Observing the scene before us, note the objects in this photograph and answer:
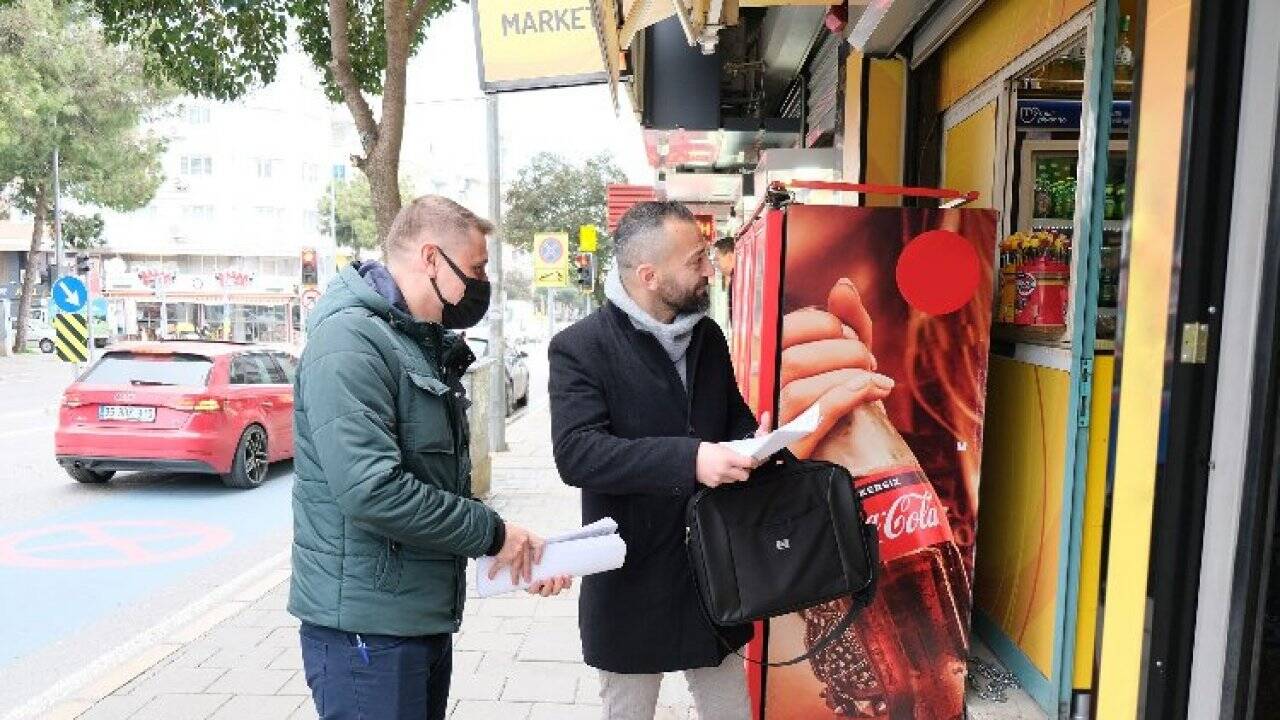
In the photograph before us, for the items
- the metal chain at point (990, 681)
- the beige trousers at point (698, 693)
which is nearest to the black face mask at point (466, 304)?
the beige trousers at point (698, 693)

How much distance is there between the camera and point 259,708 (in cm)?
371

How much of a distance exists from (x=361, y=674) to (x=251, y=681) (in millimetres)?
2492

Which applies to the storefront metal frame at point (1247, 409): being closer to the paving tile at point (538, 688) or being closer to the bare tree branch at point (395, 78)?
the paving tile at point (538, 688)

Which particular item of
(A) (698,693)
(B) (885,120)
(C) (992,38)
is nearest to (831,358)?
(A) (698,693)

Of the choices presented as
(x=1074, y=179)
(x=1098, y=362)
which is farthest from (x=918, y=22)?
(x=1098, y=362)

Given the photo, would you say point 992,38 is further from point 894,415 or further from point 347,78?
point 347,78

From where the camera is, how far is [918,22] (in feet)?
13.6

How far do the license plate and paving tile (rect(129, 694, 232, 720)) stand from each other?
5.38 meters

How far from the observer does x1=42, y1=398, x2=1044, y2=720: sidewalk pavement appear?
367 centimetres

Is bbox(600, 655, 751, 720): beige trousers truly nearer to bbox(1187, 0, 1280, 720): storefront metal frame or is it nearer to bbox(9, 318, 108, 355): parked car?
bbox(1187, 0, 1280, 720): storefront metal frame

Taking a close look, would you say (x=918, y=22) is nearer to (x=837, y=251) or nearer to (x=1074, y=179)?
(x=1074, y=179)

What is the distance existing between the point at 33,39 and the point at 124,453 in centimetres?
A: 1968

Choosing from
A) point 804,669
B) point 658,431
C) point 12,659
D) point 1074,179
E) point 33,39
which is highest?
point 33,39

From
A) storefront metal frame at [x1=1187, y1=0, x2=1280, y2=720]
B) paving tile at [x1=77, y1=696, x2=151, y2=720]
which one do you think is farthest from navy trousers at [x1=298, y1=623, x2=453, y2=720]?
paving tile at [x1=77, y1=696, x2=151, y2=720]
